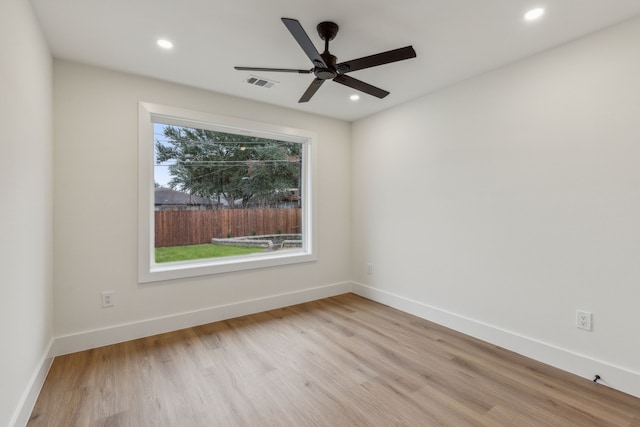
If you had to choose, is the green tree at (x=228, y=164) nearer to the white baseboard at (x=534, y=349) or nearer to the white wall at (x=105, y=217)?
the white wall at (x=105, y=217)

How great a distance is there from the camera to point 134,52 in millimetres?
2412

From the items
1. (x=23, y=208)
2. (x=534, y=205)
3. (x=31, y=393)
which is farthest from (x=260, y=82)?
(x=31, y=393)

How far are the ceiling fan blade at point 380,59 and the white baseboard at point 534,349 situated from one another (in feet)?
7.97

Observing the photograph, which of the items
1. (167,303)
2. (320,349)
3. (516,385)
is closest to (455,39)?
(516,385)

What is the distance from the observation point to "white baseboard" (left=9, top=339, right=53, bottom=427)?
1568 mm

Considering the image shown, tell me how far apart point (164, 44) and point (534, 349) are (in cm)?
383

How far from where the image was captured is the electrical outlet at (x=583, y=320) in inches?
84.7

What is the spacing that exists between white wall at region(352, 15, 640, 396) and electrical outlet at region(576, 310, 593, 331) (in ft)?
0.12

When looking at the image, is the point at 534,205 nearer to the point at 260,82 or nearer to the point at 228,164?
the point at 260,82

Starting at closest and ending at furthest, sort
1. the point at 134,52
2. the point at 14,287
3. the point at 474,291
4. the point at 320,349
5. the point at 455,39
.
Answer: the point at 14,287
the point at 455,39
the point at 134,52
the point at 320,349
the point at 474,291

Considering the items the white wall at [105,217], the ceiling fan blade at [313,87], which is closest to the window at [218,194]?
the white wall at [105,217]

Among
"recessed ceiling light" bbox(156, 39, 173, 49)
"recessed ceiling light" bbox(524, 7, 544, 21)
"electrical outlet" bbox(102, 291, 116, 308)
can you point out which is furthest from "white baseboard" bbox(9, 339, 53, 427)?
"recessed ceiling light" bbox(524, 7, 544, 21)

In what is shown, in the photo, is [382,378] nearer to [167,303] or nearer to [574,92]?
[167,303]

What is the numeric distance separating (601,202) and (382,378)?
1995 mm
